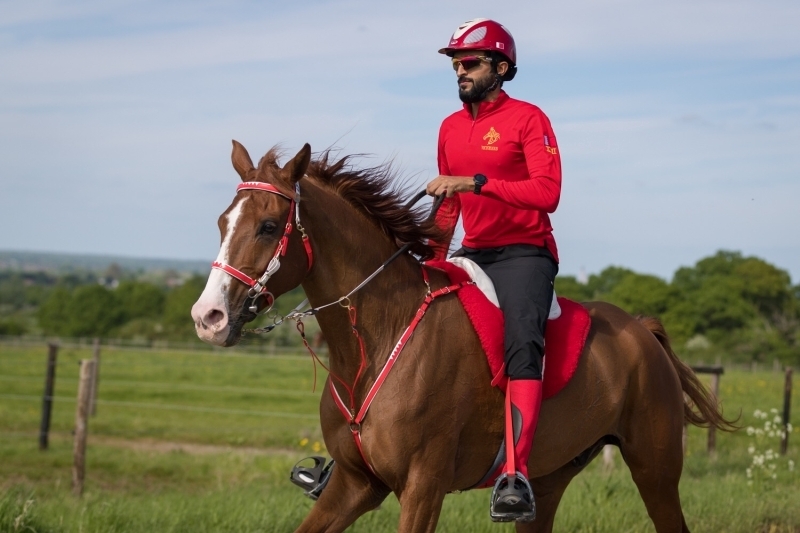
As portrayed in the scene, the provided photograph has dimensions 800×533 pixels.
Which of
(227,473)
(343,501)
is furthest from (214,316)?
(227,473)

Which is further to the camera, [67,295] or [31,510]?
[67,295]

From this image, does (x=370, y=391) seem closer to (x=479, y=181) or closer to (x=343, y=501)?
(x=343, y=501)

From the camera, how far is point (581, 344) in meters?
5.08

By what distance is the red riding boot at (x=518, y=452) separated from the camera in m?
4.49

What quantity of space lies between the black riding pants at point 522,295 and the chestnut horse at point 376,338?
0.18m

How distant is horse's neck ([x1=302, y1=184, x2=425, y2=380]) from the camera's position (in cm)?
440

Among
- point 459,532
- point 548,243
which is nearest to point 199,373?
point 459,532

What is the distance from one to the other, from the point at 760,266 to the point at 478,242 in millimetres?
53693

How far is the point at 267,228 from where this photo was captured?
4.06 metres

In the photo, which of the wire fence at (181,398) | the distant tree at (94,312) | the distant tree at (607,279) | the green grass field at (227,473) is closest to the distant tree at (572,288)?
the distant tree at (607,279)

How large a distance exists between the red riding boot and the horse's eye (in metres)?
1.42

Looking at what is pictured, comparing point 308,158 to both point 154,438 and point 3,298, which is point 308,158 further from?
point 3,298

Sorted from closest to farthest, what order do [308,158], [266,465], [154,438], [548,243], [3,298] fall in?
1. [308,158]
2. [548,243]
3. [266,465]
4. [154,438]
5. [3,298]

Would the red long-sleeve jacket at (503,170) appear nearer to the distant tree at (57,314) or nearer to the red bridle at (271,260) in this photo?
the red bridle at (271,260)
